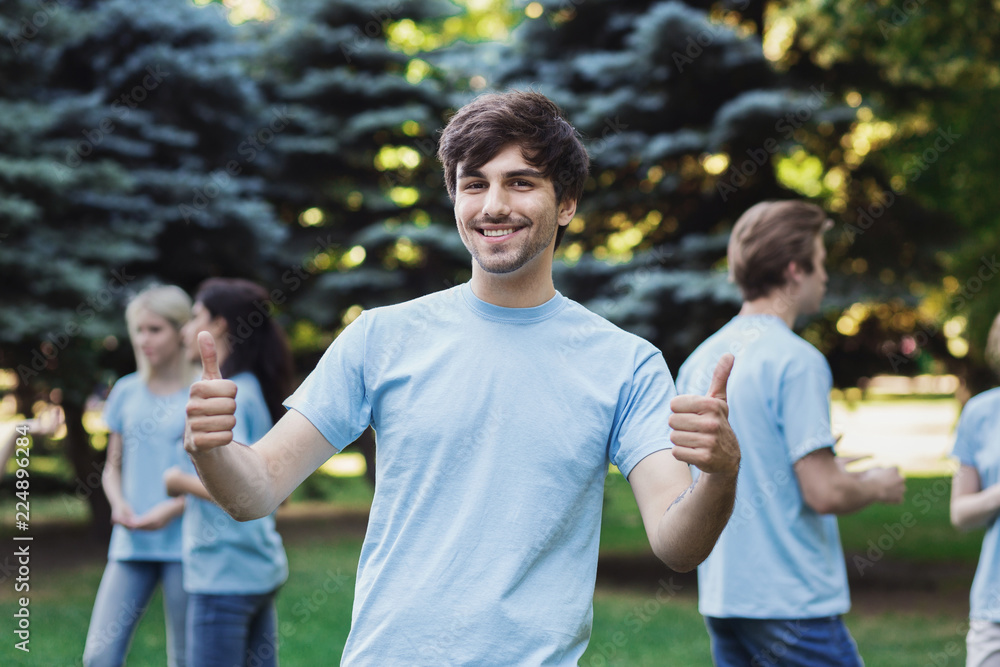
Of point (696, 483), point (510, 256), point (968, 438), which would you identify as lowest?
point (968, 438)

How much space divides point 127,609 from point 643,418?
326 cm

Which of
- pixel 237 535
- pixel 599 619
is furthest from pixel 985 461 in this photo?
pixel 599 619

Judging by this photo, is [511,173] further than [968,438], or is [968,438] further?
[968,438]

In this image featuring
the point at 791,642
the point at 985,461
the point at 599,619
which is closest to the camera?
the point at 791,642

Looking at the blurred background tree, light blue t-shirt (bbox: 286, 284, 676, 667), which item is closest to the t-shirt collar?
light blue t-shirt (bbox: 286, 284, 676, 667)

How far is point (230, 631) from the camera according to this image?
4.02m

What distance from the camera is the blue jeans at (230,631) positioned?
3.93 metres

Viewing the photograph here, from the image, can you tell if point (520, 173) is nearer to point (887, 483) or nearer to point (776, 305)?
point (776, 305)

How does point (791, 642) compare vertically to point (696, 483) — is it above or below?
below

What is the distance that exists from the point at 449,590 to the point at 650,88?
7.96 m

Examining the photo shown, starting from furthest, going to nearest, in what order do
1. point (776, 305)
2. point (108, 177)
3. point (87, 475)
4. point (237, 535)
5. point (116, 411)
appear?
point (87, 475), point (108, 177), point (116, 411), point (237, 535), point (776, 305)

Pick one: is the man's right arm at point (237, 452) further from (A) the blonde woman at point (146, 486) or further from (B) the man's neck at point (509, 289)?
A: (A) the blonde woman at point (146, 486)

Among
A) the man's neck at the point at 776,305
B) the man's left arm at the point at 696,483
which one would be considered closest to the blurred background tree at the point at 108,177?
the man's neck at the point at 776,305

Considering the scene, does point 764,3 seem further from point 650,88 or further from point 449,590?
point 449,590
